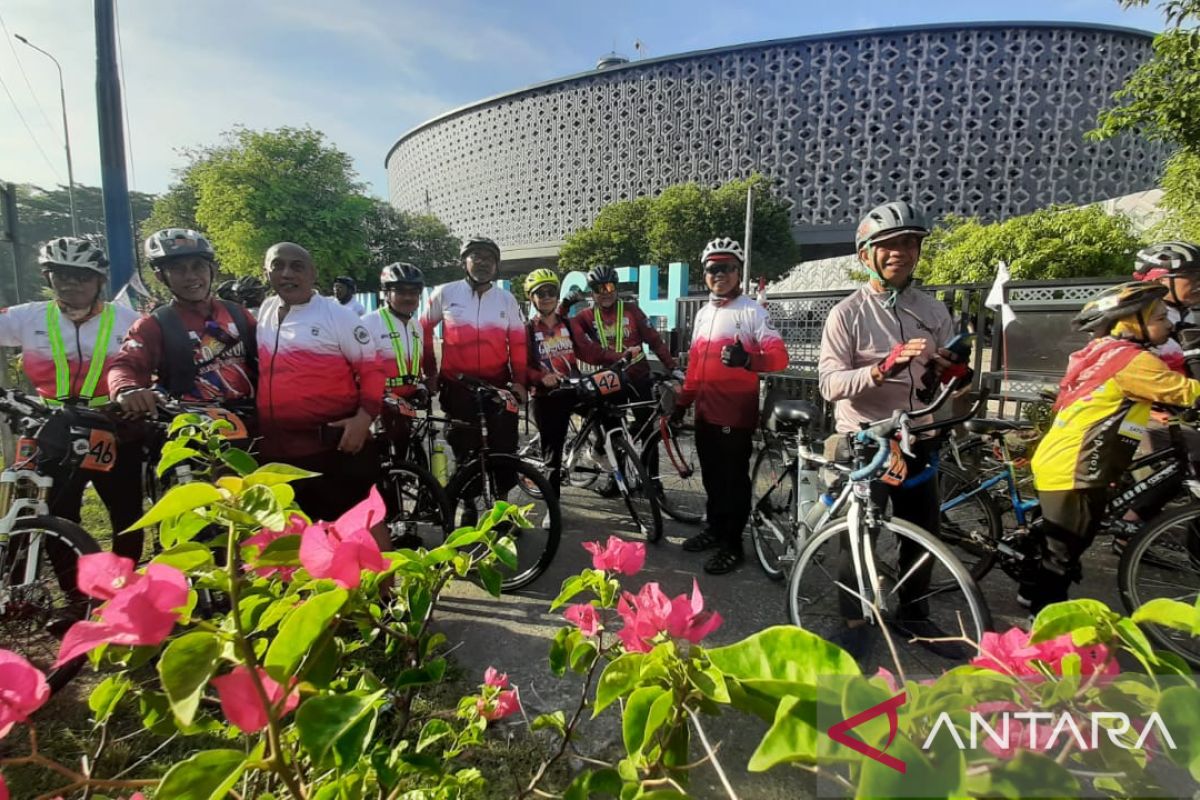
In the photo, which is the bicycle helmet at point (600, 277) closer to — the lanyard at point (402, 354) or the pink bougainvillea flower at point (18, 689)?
the lanyard at point (402, 354)

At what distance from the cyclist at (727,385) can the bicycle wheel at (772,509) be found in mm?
109

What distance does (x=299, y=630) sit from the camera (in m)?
0.62

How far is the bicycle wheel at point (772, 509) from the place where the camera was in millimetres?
3590

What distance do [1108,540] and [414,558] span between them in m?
5.32

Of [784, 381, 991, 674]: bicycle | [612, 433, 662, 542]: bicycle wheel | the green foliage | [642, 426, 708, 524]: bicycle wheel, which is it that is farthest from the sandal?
the green foliage

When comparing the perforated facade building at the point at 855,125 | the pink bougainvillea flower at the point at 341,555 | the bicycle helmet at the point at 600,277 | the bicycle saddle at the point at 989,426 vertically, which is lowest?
the bicycle saddle at the point at 989,426

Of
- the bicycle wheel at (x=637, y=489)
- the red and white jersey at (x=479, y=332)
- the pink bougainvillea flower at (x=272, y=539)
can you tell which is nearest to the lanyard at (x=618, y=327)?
the red and white jersey at (x=479, y=332)

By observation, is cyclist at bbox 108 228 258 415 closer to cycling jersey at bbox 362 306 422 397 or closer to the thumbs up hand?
cycling jersey at bbox 362 306 422 397

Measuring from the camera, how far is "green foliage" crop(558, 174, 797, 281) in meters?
35.3

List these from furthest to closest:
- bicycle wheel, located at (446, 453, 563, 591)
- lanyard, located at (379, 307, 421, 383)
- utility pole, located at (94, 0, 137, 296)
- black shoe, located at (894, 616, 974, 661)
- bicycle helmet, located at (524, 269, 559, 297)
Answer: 1. utility pole, located at (94, 0, 137, 296)
2. bicycle helmet, located at (524, 269, 559, 297)
3. lanyard, located at (379, 307, 421, 383)
4. bicycle wheel, located at (446, 453, 563, 591)
5. black shoe, located at (894, 616, 974, 661)

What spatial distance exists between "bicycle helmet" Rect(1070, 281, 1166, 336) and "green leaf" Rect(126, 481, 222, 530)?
11.4ft

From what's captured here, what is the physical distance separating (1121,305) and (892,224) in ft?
3.62

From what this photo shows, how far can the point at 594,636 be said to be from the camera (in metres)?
1.19

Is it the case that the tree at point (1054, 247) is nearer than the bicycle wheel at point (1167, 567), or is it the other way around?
the bicycle wheel at point (1167, 567)
